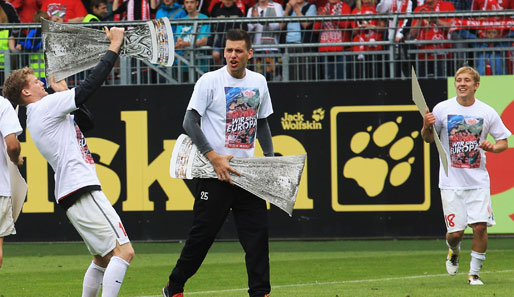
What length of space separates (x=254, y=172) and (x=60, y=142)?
1599 mm

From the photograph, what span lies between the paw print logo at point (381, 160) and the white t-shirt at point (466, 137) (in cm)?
450

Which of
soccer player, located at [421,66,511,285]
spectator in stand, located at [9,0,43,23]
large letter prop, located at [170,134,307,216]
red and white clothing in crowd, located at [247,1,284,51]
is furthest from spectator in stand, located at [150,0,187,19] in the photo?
large letter prop, located at [170,134,307,216]

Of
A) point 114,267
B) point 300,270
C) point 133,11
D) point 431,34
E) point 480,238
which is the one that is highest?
point 133,11

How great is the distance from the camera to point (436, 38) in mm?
15359

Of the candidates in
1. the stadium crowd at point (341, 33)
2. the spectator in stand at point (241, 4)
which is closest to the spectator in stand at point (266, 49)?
the stadium crowd at point (341, 33)

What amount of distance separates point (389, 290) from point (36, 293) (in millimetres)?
3468

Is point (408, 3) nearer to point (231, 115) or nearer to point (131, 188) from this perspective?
point (131, 188)

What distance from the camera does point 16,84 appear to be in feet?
26.0

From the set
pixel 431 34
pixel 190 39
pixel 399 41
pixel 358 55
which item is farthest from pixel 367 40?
pixel 190 39

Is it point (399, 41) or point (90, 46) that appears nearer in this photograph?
point (90, 46)

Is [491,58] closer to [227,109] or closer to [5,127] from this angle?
[227,109]

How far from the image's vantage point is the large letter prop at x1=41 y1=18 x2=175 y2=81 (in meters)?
7.64

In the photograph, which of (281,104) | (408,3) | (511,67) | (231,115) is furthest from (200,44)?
(231,115)

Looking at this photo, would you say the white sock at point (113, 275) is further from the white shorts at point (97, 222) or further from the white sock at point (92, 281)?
the white sock at point (92, 281)
